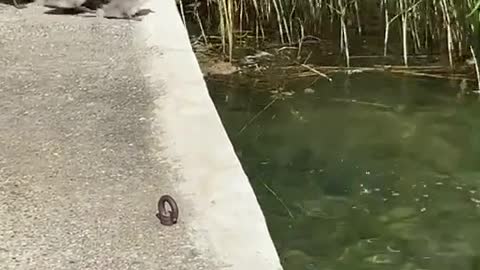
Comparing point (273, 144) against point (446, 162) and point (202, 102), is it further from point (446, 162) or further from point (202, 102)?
point (202, 102)

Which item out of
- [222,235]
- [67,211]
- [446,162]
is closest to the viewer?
[222,235]

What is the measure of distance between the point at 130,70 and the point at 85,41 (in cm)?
33

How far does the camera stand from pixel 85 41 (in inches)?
124

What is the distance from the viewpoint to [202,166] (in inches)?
88.3

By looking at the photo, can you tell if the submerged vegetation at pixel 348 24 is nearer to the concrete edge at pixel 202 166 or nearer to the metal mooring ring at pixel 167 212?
the concrete edge at pixel 202 166

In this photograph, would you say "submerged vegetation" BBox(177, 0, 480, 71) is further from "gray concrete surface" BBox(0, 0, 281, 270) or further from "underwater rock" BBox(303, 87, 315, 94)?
"gray concrete surface" BBox(0, 0, 281, 270)

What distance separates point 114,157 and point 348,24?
285 centimetres

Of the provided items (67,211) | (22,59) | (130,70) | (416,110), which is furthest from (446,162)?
(67,211)

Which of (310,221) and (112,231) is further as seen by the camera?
(310,221)

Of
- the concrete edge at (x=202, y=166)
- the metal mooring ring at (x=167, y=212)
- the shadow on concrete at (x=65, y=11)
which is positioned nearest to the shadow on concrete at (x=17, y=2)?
the shadow on concrete at (x=65, y=11)

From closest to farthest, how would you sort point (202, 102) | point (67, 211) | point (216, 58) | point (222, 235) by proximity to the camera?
point (222, 235)
point (67, 211)
point (202, 102)
point (216, 58)

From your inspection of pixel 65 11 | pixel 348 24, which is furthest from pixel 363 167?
pixel 348 24

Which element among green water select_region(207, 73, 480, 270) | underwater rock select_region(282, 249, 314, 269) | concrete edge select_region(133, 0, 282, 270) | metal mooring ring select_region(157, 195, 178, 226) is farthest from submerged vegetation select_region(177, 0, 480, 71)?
metal mooring ring select_region(157, 195, 178, 226)

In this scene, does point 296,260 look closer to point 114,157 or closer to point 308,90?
point 114,157
